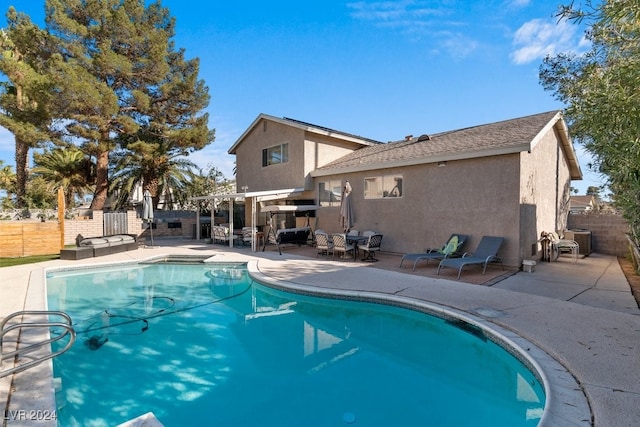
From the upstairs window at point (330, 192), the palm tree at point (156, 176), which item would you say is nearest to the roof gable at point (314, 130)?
the upstairs window at point (330, 192)

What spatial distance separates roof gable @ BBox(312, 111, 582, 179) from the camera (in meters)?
11.0

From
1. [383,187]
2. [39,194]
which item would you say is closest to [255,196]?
[383,187]

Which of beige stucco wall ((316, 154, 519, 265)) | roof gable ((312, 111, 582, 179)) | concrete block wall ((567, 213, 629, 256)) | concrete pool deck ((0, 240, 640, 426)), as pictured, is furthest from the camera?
concrete block wall ((567, 213, 629, 256))

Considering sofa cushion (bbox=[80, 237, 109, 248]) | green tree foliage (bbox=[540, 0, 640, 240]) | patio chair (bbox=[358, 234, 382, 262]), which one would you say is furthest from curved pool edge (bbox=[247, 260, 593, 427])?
sofa cushion (bbox=[80, 237, 109, 248])

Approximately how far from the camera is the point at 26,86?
59.1 ft

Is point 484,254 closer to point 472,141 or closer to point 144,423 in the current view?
point 472,141

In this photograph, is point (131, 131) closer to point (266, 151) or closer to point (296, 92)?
point (266, 151)

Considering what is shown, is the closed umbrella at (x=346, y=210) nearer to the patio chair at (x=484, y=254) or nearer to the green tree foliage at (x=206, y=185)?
the patio chair at (x=484, y=254)

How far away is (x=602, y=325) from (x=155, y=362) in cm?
787

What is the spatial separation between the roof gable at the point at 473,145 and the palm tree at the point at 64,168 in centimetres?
2008

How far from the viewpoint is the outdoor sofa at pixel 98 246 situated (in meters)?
13.7

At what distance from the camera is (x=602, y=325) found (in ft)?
18.8

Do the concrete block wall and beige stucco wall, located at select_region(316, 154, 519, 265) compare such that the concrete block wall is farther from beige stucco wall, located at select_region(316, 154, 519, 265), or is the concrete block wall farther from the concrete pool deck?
beige stucco wall, located at select_region(316, 154, 519, 265)

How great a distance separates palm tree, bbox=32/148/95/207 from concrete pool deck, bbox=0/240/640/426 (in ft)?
52.0
